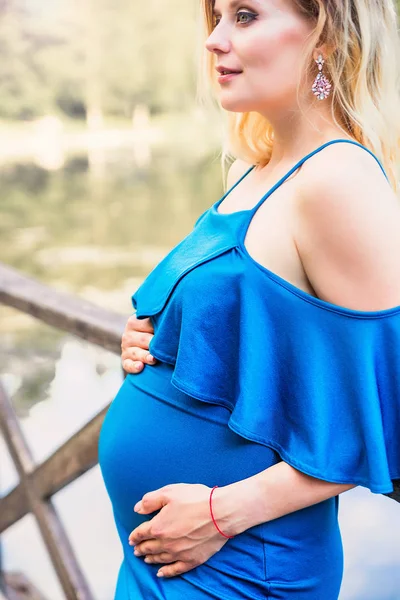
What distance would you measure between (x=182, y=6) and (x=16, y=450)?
105 ft

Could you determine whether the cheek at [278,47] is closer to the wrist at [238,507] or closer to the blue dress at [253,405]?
the blue dress at [253,405]

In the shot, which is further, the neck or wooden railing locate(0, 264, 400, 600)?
wooden railing locate(0, 264, 400, 600)

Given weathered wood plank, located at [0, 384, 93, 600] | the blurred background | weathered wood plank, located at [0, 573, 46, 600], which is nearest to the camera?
weathered wood plank, located at [0, 384, 93, 600]

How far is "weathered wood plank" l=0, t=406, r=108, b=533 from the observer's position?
1740 millimetres

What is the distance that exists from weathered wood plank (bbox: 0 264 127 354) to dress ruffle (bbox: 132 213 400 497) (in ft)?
1.69

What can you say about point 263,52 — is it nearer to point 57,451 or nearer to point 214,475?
point 214,475

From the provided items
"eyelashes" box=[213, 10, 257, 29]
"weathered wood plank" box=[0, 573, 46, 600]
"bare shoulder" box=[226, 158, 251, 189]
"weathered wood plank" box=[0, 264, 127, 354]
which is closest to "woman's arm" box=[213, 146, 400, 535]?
"eyelashes" box=[213, 10, 257, 29]

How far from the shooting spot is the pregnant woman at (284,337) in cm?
98

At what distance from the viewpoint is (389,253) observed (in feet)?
3.08

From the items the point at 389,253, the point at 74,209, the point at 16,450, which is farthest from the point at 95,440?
the point at 74,209

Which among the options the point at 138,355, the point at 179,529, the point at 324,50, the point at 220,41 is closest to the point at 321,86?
the point at 324,50

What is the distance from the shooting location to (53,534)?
2.02 meters

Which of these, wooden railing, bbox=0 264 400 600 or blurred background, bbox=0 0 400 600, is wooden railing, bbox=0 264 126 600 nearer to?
wooden railing, bbox=0 264 400 600

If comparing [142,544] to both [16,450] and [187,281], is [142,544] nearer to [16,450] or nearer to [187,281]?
[187,281]
